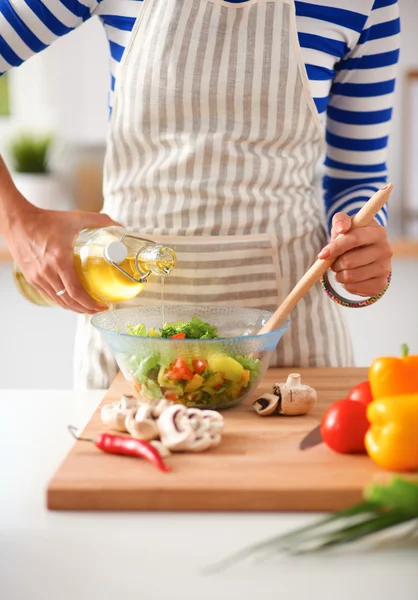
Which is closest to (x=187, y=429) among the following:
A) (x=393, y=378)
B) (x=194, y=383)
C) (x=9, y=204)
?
(x=194, y=383)

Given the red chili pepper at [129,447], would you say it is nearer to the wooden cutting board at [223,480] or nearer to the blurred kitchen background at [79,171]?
the wooden cutting board at [223,480]

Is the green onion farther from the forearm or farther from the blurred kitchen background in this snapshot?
the blurred kitchen background

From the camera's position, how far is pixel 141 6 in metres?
1.18

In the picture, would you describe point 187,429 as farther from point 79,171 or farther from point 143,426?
point 79,171

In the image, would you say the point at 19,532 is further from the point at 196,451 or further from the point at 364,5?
the point at 364,5

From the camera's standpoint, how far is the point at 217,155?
122cm

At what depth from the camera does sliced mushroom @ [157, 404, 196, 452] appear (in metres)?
0.84

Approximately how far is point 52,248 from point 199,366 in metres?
0.28

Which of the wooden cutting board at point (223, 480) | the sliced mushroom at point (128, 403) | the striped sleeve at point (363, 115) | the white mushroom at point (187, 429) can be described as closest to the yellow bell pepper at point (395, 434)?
the wooden cutting board at point (223, 480)

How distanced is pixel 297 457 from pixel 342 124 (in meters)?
0.73

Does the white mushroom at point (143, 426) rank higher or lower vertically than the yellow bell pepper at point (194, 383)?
lower

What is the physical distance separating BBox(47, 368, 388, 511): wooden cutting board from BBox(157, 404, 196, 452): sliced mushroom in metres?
0.01

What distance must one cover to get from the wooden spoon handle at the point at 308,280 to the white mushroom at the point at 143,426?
249mm

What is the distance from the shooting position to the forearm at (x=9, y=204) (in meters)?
1.15
